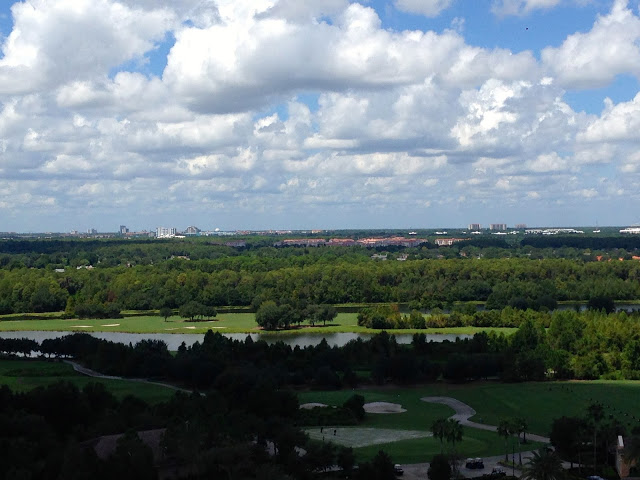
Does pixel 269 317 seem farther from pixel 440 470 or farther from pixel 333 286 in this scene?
pixel 440 470

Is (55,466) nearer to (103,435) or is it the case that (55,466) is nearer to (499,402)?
(103,435)

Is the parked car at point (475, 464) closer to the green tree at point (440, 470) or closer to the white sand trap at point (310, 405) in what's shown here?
the green tree at point (440, 470)

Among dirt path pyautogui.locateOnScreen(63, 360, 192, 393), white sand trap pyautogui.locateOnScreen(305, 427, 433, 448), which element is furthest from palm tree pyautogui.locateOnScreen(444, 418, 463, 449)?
dirt path pyautogui.locateOnScreen(63, 360, 192, 393)

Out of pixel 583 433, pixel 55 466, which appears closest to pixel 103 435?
pixel 55 466

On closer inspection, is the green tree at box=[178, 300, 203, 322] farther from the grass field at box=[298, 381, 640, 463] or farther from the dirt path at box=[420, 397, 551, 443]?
the dirt path at box=[420, 397, 551, 443]

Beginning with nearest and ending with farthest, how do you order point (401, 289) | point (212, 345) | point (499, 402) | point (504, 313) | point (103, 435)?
point (103, 435) < point (499, 402) < point (212, 345) < point (504, 313) < point (401, 289)

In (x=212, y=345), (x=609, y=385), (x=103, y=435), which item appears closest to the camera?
(x=103, y=435)

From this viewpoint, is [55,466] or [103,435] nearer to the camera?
[55,466]
